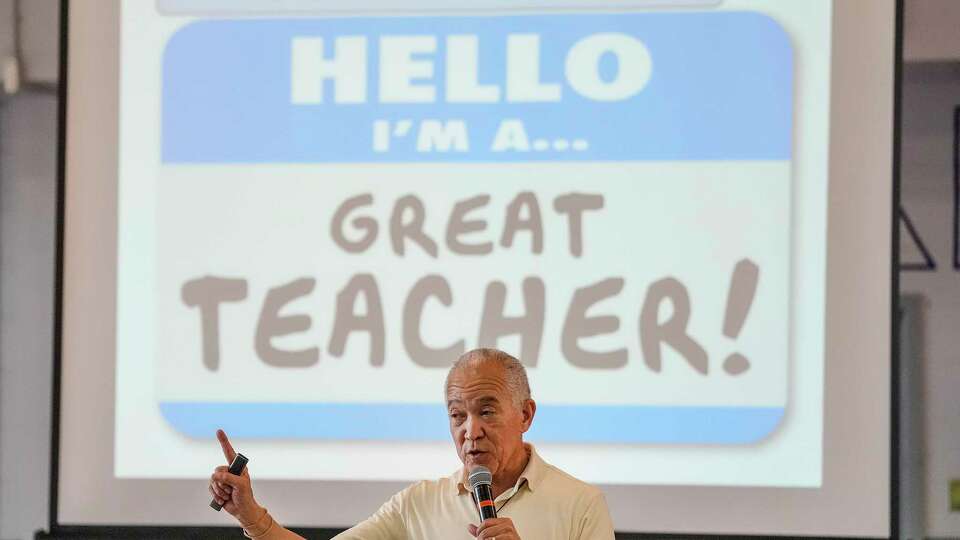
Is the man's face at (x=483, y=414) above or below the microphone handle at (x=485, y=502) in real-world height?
above

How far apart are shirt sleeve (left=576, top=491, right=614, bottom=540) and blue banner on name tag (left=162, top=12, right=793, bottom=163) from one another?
1.48 meters

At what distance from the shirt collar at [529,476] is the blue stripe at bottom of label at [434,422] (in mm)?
1081

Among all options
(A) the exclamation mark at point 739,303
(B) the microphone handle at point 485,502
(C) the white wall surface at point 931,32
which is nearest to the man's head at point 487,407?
(B) the microphone handle at point 485,502

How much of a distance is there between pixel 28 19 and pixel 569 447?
289 cm

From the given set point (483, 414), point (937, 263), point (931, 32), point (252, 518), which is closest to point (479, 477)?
point (483, 414)

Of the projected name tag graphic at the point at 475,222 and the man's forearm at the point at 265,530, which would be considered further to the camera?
the projected name tag graphic at the point at 475,222

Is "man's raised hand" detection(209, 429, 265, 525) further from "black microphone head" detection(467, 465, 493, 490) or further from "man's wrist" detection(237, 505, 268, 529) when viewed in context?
"black microphone head" detection(467, 465, 493, 490)

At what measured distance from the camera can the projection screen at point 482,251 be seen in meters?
3.36

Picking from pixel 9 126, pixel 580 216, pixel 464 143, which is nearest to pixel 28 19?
pixel 9 126

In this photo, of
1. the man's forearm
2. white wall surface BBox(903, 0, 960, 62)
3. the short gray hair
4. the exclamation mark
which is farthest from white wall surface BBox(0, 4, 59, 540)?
white wall surface BBox(903, 0, 960, 62)

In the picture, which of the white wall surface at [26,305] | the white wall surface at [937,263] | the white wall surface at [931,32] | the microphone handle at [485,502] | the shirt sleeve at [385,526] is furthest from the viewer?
the white wall surface at [26,305]

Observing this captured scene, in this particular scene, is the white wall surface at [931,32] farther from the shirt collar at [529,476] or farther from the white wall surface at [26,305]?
the white wall surface at [26,305]

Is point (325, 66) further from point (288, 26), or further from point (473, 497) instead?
point (473, 497)

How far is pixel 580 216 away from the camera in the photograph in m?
3.43
